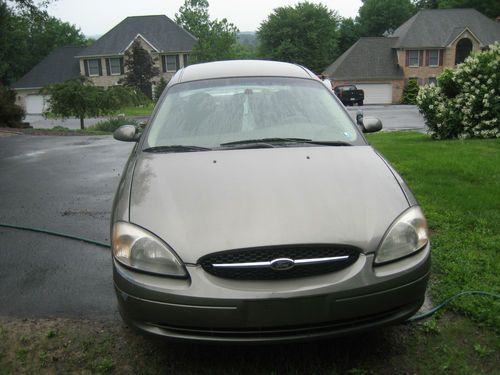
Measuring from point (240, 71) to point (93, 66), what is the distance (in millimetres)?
51763

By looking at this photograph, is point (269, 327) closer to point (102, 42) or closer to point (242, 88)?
point (242, 88)

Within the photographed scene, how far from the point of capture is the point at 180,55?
5181 centimetres

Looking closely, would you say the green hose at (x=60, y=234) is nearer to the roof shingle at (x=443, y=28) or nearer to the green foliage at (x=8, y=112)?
the green foliage at (x=8, y=112)

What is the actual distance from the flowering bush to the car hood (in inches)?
335

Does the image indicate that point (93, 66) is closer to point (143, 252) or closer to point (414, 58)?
point (414, 58)

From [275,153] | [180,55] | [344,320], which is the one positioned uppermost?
[180,55]

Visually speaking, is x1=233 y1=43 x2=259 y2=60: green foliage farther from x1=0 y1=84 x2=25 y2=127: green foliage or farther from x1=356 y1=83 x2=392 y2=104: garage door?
x1=0 y1=84 x2=25 y2=127: green foliage

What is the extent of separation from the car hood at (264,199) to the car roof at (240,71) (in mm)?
1231

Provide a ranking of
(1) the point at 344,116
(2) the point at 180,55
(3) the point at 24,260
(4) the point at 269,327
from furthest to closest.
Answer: (2) the point at 180,55 < (3) the point at 24,260 < (1) the point at 344,116 < (4) the point at 269,327

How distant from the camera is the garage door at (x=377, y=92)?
4888 cm

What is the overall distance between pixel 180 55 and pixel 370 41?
65.9 feet

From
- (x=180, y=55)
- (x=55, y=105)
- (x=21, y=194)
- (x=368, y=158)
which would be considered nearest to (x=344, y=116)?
(x=368, y=158)

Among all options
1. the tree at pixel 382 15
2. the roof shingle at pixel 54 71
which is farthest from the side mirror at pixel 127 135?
the tree at pixel 382 15

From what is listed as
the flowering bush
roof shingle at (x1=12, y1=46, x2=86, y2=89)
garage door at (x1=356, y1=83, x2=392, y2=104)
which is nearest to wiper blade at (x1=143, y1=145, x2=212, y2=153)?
the flowering bush
